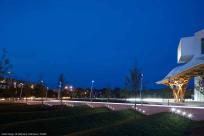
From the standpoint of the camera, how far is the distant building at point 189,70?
53719 mm

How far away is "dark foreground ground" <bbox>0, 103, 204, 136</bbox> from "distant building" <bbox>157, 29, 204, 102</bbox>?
12.3 metres

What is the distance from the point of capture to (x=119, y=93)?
342 feet

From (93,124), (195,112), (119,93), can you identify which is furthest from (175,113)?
(119,93)

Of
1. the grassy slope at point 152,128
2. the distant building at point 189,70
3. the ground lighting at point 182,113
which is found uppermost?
the distant building at point 189,70

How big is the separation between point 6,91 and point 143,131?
163 ft

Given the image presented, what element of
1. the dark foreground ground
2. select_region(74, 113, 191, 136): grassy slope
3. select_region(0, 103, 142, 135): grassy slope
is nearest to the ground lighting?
the dark foreground ground

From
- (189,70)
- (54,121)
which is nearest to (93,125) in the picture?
(54,121)

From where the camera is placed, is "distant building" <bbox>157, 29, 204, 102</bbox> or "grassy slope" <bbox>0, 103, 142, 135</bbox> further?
"distant building" <bbox>157, 29, 204, 102</bbox>

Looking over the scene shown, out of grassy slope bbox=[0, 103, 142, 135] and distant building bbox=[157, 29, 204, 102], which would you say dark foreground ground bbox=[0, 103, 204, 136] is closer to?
grassy slope bbox=[0, 103, 142, 135]

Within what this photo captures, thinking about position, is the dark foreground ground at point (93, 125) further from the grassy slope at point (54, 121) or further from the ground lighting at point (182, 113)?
the ground lighting at point (182, 113)

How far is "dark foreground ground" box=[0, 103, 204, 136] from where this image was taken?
2462 cm

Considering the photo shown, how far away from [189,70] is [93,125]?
24.6m

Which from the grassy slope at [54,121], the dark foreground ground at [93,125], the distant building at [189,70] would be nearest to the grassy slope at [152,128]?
the dark foreground ground at [93,125]

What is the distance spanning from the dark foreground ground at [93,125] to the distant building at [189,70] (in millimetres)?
12317
